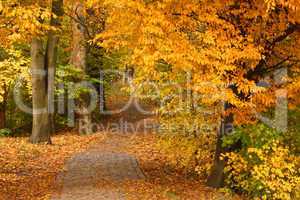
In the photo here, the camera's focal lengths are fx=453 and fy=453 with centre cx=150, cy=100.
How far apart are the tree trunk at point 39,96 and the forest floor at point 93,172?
0.67m

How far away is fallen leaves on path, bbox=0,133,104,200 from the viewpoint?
12.4m

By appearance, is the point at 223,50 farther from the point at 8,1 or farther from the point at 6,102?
the point at 6,102

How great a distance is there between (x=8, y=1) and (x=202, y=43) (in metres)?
5.09

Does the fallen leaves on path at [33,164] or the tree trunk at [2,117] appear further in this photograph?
the tree trunk at [2,117]

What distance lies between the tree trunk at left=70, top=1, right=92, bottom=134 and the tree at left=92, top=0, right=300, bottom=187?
45.6 feet

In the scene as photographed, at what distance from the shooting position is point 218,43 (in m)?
9.48

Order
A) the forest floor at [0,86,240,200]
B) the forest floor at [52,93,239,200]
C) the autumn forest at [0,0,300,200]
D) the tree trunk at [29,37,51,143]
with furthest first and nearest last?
the tree trunk at [29,37,51,143] < the forest floor at [0,86,240,200] < the forest floor at [52,93,239,200] < the autumn forest at [0,0,300,200]

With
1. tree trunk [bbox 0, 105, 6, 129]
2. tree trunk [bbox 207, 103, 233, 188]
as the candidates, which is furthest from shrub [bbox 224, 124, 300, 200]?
tree trunk [bbox 0, 105, 6, 129]

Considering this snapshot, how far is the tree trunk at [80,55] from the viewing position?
24.3m

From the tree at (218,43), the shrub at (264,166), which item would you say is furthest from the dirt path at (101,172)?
the tree at (218,43)

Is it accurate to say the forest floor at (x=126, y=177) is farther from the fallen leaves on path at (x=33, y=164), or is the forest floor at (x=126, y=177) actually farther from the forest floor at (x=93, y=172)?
the fallen leaves on path at (x=33, y=164)

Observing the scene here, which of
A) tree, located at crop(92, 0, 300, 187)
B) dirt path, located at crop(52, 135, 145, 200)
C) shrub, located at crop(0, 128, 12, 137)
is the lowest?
dirt path, located at crop(52, 135, 145, 200)

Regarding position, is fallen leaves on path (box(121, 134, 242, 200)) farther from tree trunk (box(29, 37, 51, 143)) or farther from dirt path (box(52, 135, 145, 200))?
tree trunk (box(29, 37, 51, 143))

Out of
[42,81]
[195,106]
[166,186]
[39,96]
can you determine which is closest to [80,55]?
[42,81]
